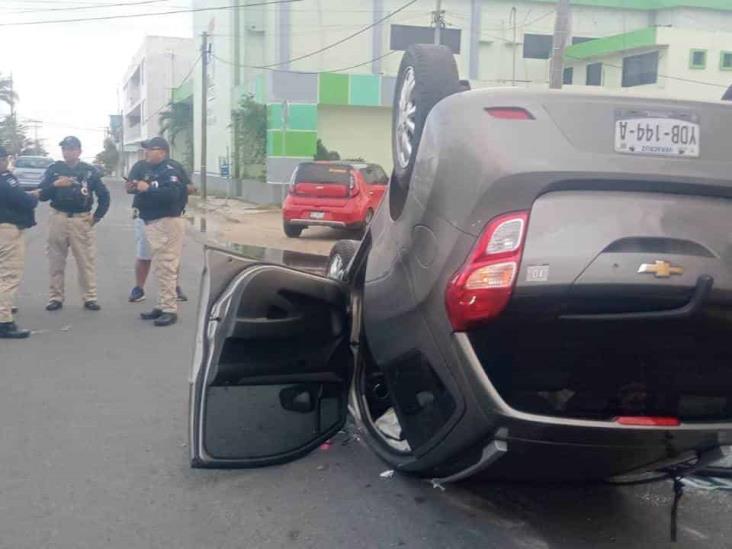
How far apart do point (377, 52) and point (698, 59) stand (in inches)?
571

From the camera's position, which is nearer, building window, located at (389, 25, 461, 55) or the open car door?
the open car door

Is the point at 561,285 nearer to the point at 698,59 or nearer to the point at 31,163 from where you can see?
the point at 31,163

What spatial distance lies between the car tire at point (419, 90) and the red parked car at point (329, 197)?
1358 cm

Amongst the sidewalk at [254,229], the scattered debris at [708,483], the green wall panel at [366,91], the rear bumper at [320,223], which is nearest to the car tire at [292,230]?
the sidewalk at [254,229]

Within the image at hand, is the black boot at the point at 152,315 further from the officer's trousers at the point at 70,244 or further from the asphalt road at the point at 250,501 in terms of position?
the asphalt road at the point at 250,501

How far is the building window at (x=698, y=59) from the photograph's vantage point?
3956 cm

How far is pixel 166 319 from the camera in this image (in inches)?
328

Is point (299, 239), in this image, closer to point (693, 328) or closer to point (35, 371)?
point (35, 371)

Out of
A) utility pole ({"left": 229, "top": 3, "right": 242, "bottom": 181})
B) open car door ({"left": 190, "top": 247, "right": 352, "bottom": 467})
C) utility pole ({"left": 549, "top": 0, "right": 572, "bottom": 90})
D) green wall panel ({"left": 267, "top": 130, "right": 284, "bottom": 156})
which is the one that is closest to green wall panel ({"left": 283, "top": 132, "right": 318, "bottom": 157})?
green wall panel ({"left": 267, "top": 130, "right": 284, "bottom": 156})

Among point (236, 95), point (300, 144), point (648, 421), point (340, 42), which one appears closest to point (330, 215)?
point (648, 421)

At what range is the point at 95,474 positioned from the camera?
453cm

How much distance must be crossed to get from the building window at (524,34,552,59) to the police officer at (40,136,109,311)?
38477mm

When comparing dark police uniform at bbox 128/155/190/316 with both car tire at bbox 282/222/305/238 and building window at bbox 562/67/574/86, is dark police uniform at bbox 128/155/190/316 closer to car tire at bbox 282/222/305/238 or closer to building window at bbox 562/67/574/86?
car tire at bbox 282/222/305/238

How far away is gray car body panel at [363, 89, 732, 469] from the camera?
3.00 meters
